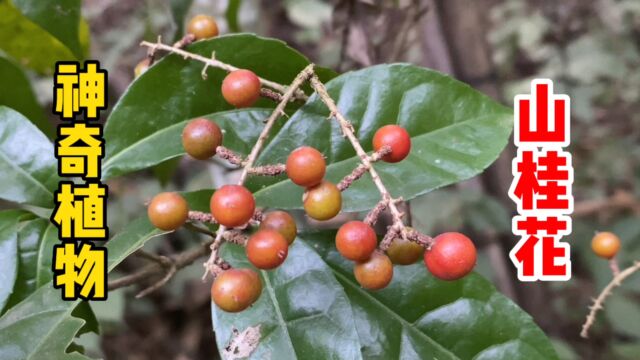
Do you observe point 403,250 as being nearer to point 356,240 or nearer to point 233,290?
point 356,240

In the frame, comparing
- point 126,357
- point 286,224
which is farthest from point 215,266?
point 126,357

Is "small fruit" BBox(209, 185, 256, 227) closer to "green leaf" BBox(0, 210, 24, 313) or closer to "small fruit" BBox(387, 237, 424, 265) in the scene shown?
"small fruit" BBox(387, 237, 424, 265)

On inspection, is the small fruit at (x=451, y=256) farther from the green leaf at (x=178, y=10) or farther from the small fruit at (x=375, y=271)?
the green leaf at (x=178, y=10)

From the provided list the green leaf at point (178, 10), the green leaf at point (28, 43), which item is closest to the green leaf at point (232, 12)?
the green leaf at point (178, 10)

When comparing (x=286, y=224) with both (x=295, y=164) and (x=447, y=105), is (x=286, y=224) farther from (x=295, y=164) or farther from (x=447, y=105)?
(x=447, y=105)

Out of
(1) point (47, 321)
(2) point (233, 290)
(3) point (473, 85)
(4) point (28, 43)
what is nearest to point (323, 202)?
(2) point (233, 290)

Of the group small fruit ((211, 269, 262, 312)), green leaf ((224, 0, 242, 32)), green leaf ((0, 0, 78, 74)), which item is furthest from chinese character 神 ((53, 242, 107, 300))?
green leaf ((224, 0, 242, 32))
